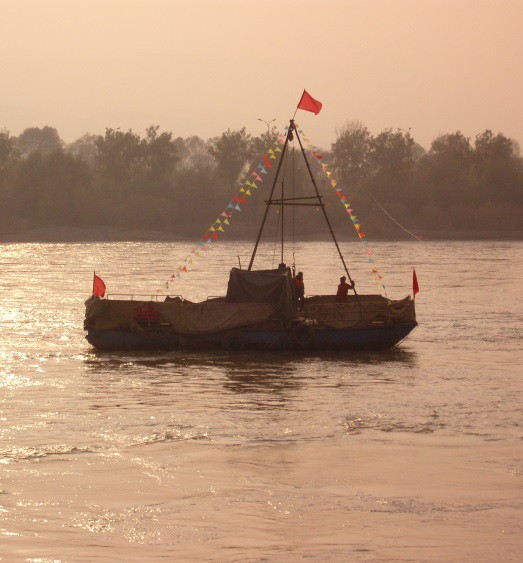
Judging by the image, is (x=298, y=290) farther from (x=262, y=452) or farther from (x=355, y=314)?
(x=262, y=452)

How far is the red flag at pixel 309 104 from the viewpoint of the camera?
31578 millimetres

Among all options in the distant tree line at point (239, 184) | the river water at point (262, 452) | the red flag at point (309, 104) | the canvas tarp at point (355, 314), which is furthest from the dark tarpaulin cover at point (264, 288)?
the distant tree line at point (239, 184)

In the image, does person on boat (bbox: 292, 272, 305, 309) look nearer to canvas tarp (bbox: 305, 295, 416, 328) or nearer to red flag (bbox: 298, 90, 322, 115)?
canvas tarp (bbox: 305, 295, 416, 328)

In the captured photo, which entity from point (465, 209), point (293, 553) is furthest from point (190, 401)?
point (465, 209)

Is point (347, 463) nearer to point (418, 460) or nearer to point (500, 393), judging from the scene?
point (418, 460)

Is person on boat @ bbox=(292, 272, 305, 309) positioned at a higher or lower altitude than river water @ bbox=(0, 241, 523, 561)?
higher

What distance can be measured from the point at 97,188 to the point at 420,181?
39.0m

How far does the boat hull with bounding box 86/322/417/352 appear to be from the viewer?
31.8 m

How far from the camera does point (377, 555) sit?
1439 centimetres

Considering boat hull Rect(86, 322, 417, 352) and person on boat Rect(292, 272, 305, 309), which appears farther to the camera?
person on boat Rect(292, 272, 305, 309)

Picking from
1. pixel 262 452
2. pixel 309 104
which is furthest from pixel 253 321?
pixel 262 452

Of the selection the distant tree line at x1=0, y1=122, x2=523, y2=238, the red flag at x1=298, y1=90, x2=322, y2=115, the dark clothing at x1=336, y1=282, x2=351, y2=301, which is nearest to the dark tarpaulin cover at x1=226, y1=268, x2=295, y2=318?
the dark clothing at x1=336, y1=282, x2=351, y2=301

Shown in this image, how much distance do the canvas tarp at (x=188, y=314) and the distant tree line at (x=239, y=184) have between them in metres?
106

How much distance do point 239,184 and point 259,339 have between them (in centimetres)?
12230
